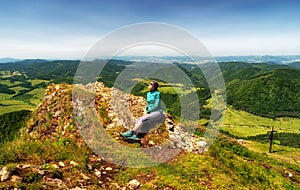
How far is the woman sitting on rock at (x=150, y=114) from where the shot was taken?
1185 centimetres

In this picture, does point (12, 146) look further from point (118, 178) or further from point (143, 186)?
point (143, 186)

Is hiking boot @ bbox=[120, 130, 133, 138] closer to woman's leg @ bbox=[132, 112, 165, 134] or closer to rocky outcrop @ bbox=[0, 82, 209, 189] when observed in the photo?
woman's leg @ bbox=[132, 112, 165, 134]

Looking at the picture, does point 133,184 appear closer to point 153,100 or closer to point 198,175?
point 198,175

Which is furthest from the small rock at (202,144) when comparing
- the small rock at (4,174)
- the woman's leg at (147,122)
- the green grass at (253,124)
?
the green grass at (253,124)

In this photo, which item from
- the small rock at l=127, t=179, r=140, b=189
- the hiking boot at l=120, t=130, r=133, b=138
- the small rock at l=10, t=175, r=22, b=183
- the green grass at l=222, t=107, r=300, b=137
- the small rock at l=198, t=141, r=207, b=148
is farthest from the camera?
the green grass at l=222, t=107, r=300, b=137

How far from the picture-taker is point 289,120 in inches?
7717

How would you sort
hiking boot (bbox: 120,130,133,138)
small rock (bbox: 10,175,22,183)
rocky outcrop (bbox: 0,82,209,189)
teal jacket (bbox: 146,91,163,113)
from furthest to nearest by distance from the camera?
hiking boot (bbox: 120,130,133,138), teal jacket (bbox: 146,91,163,113), rocky outcrop (bbox: 0,82,209,189), small rock (bbox: 10,175,22,183)

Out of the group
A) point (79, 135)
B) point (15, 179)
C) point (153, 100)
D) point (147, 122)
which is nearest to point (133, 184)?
point (147, 122)

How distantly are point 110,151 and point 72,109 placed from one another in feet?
16.2

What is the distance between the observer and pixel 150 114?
11.9 metres

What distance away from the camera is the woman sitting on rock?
38.9 feet

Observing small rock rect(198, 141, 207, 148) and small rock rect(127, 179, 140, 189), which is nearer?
small rock rect(127, 179, 140, 189)

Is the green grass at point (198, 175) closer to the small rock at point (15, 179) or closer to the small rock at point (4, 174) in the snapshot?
the small rock at point (15, 179)

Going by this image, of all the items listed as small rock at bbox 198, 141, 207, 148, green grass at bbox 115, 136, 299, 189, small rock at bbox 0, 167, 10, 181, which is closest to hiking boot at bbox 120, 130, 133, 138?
green grass at bbox 115, 136, 299, 189
